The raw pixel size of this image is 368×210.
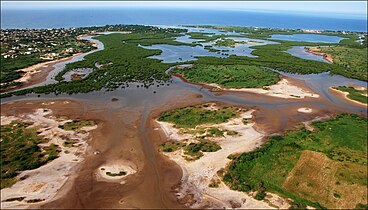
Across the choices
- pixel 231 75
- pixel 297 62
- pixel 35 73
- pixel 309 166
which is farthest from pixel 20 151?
pixel 297 62

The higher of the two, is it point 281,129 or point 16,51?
point 16,51

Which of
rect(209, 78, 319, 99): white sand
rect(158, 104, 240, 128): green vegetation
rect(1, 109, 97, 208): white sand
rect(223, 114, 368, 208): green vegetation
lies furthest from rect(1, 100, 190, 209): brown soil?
rect(209, 78, 319, 99): white sand

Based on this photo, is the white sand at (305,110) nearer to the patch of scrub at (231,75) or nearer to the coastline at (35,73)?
the patch of scrub at (231,75)

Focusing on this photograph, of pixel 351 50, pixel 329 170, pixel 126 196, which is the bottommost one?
pixel 126 196

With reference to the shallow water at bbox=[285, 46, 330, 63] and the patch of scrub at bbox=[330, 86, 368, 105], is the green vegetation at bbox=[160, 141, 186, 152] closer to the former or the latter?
the patch of scrub at bbox=[330, 86, 368, 105]

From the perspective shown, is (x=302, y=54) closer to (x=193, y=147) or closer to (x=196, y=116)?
(x=196, y=116)

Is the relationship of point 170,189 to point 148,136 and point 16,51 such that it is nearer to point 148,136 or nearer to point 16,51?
point 148,136

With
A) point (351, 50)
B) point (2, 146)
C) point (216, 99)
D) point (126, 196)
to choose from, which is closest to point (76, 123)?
point (2, 146)
